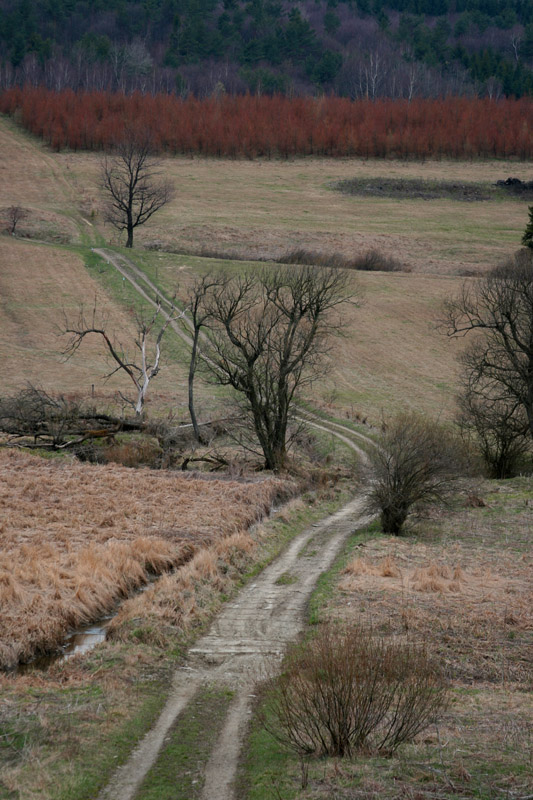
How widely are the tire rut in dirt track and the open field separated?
41 cm

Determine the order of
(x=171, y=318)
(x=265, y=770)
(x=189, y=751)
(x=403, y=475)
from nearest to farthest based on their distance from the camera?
(x=265, y=770)
(x=189, y=751)
(x=403, y=475)
(x=171, y=318)

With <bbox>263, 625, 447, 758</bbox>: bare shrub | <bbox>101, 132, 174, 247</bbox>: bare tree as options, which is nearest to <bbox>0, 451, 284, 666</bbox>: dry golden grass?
<bbox>263, 625, 447, 758</bbox>: bare shrub

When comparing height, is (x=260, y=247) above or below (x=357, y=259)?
above

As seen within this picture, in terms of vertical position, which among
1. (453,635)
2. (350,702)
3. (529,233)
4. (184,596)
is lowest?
(184,596)

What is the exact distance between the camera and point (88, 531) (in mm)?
21250

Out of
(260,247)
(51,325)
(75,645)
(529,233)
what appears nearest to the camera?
(75,645)

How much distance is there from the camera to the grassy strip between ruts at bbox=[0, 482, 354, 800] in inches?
349

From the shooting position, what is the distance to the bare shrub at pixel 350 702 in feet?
27.6

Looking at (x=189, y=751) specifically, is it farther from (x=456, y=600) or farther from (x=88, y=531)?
(x=88, y=531)

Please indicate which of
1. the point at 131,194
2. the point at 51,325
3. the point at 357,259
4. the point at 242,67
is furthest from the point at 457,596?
the point at 242,67

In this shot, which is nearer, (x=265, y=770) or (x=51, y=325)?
(x=265, y=770)

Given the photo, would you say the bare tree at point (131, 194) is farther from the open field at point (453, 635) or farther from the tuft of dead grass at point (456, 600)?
the tuft of dead grass at point (456, 600)

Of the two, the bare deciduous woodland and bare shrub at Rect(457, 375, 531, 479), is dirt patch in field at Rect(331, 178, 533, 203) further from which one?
bare shrub at Rect(457, 375, 531, 479)

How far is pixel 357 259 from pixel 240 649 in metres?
66.8
